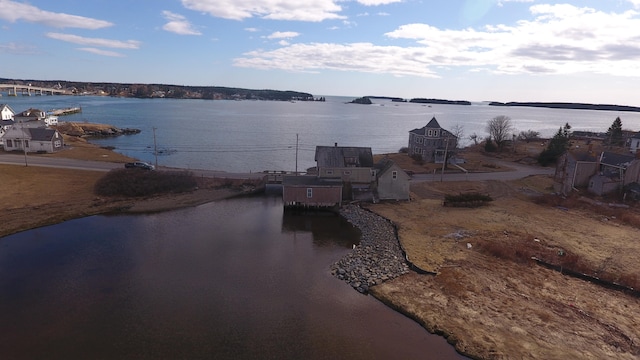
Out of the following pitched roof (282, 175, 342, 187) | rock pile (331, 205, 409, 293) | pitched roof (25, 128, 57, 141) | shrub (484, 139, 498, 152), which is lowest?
rock pile (331, 205, 409, 293)

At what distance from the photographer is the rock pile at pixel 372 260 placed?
84.6 ft

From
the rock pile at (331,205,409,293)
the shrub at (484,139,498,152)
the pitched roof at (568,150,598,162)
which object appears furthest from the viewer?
the shrub at (484,139,498,152)

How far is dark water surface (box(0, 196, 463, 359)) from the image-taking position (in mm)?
19016

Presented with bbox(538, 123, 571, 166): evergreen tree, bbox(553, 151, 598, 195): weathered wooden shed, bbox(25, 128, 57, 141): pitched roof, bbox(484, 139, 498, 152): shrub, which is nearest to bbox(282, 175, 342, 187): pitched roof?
bbox(553, 151, 598, 195): weathered wooden shed

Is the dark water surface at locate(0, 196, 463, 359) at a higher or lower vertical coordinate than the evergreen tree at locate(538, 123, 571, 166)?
lower

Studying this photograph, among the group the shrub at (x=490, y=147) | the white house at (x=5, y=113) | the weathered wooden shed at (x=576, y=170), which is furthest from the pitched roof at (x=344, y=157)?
the white house at (x=5, y=113)

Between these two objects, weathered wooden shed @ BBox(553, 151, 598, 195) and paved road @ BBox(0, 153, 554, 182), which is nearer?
weathered wooden shed @ BBox(553, 151, 598, 195)

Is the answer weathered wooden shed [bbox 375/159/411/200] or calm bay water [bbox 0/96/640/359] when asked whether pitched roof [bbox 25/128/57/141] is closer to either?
calm bay water [bbox 0/96/640/359]

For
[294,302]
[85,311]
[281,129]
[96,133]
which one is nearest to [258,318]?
[294,302]

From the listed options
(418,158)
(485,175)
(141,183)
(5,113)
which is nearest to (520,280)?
(485,175)

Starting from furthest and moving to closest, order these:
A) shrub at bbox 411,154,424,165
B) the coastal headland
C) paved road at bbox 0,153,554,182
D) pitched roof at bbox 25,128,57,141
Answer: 1. shrub at bbox 411,154,424,165
2. pitched roof at bbox 25,128,57,141
3. paved road at bbox 0,153,554,182
4. the coastal headland

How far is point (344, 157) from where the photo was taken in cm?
4644

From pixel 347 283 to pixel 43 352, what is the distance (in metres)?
16.7

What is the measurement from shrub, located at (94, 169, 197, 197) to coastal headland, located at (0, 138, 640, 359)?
1279 millimetres
